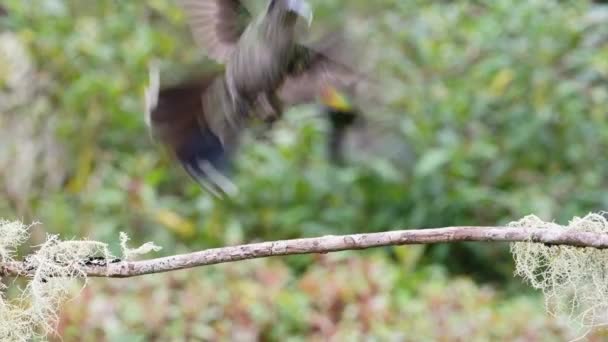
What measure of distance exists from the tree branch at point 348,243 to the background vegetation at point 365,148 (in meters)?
1.86

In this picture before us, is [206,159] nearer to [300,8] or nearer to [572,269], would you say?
[300,8]

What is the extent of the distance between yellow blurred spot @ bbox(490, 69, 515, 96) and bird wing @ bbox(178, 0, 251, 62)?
1726 millimetres

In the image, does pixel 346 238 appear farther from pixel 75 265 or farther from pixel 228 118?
pixel 228 118

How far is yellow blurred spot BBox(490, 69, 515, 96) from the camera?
394 centimetres

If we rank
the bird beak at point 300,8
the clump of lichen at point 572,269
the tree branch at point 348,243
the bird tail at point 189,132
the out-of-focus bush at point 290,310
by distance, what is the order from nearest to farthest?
1. the tree branch at point 348,243
2. the clump of lichen at point 572,269
3. the bird beak at point 300,8
4. the bird tail at point 189,132
5. the out-of-focus bush at point 290,310

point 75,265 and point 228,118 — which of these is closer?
point 75,265

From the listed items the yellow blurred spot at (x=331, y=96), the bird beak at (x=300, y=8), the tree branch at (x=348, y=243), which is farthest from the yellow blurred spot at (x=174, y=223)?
the tree branch at (x=348, y=243)

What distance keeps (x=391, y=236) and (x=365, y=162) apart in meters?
2.66

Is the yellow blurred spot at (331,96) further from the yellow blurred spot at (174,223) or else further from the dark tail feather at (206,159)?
the yellow blurred spot at (174,223)

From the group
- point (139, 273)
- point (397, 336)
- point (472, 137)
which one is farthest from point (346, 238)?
point (472, 137)

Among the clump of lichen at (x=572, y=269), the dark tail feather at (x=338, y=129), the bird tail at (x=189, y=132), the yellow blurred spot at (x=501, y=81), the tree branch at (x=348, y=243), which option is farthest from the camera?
the dark tail feather at (x=338, y=129)

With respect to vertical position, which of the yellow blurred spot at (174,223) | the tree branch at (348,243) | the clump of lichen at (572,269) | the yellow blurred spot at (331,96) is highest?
the yellow blurred spot at (174,223)

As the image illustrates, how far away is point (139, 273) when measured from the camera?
→ 4.22 feet

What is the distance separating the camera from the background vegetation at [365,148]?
3.54 metres
